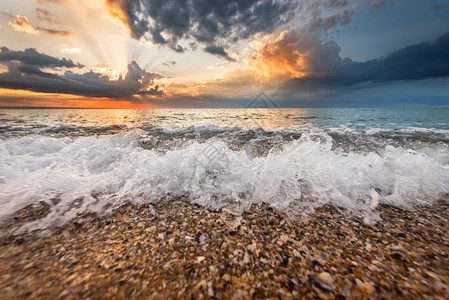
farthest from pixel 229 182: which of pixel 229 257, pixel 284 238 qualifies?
pixel 229 257

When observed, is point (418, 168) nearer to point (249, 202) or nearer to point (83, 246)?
point (249, 202)

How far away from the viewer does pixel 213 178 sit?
411 centimetres

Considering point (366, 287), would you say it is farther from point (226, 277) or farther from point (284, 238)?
point (226, 277)

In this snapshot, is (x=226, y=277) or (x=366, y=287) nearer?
(x=366, y=287)

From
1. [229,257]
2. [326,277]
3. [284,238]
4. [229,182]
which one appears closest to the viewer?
[326,277]

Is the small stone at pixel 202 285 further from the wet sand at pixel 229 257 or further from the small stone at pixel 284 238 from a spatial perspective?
the small stone at pixel 284 238

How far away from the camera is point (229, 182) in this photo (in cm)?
393

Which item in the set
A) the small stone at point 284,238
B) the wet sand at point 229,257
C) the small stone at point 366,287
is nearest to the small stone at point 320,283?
the wet sand at point 229,257

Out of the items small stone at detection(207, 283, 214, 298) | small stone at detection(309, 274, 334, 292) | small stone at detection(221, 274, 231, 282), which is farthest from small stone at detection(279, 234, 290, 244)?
small stone at detection(207, 283, 214, 298)

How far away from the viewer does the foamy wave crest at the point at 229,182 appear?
3.19m

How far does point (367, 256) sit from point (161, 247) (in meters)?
2.62

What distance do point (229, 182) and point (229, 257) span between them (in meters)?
1.94

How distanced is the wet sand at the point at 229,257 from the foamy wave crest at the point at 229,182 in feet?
1.13

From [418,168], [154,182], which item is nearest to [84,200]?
[154,182]
